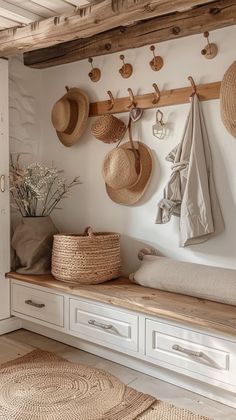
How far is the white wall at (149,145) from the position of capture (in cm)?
237

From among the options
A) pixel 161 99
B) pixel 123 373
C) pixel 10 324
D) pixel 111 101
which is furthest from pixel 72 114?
pixel 123 373

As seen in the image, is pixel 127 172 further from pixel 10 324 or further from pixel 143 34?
pixel 10 324

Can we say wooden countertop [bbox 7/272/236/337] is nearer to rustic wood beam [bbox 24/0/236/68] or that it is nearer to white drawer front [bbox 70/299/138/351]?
white drawer front [bbox 70/299/138/351]

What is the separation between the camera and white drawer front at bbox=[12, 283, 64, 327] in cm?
263

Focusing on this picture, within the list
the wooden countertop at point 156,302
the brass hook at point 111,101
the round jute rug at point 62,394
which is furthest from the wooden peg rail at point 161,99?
the round jute rug at point 62,394

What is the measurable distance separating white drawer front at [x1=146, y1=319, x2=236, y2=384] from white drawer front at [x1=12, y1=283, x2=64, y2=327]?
0.70 meters

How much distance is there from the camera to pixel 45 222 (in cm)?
294

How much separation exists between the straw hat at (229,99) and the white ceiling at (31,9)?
34.0 inches

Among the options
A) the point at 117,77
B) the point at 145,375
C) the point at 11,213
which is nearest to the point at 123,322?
the point at 145,375

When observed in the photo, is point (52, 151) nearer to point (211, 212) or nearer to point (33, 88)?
point (33, 88)

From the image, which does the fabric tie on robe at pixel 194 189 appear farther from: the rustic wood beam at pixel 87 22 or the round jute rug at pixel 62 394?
the round jute rug at pixel 62 394

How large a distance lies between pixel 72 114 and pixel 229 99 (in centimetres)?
122

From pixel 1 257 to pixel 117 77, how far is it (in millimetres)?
1519

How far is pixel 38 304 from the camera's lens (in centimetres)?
274
